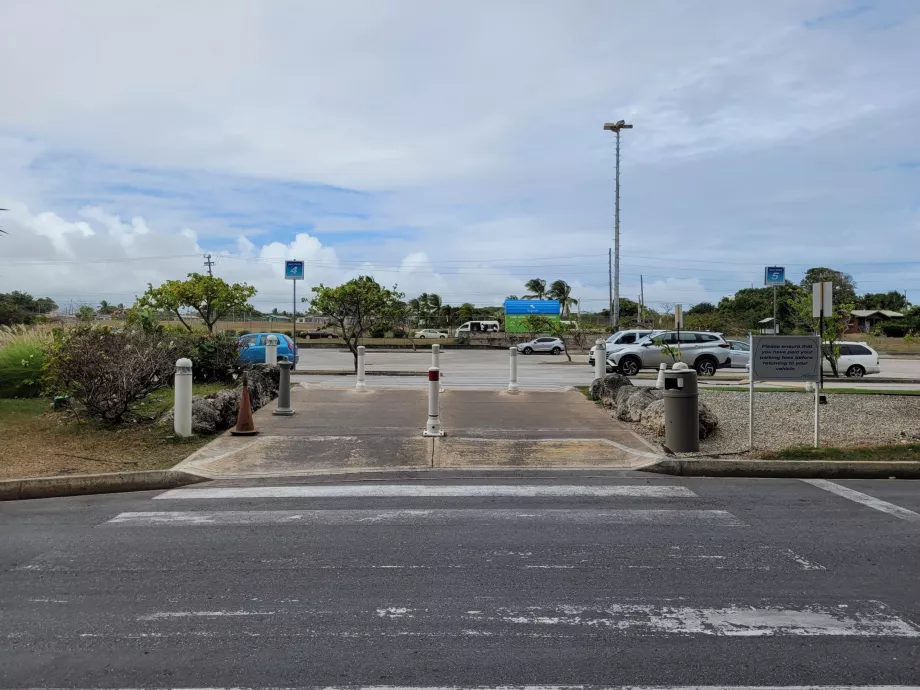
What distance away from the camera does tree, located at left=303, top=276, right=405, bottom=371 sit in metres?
24.4

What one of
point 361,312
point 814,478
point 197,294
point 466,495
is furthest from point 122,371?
point 197,294

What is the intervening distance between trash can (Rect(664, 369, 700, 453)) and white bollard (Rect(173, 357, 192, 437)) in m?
6.28

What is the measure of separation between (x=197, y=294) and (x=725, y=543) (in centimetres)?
3099

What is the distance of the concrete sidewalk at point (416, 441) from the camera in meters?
8.92

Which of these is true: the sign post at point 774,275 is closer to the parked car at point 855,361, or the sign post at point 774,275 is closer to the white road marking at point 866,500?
the parked car at point 855,361

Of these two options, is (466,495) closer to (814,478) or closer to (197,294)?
(814,478)

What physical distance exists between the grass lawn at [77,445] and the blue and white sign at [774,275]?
80.1 feet

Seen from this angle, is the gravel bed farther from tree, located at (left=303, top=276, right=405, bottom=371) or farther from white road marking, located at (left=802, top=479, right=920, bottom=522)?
tree, located at (left=303, top=276, right=405, bottom=371)

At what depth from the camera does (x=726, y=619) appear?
13.9ft

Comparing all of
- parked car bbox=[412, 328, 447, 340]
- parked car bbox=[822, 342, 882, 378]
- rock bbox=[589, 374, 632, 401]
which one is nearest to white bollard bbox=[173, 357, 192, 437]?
rock bbox=[589, 374, 632, 401]

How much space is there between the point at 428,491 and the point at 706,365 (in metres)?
20.3

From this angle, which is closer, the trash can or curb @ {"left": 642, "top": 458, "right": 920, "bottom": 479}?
curb @ {"left": 642, "top": 458, "right": 920, "bottom": 479}

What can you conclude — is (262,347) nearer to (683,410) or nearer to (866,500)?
(683,410)

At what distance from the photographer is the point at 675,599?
4.55 meters
